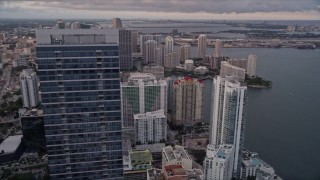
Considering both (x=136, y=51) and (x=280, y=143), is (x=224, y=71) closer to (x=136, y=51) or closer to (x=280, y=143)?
(x=280, y=143)

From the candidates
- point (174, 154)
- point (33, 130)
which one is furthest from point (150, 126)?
point (33, 130)

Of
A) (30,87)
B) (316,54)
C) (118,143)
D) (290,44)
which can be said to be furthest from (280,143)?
(290,44)

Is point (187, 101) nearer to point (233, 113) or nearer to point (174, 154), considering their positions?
point (233, 113)

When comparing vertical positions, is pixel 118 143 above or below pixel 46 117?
below

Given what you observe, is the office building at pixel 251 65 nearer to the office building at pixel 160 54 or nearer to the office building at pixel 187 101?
the office building at pixel 160 54

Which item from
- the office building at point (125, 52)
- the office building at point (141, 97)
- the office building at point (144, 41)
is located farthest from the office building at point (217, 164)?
the office building at point (144, 41)

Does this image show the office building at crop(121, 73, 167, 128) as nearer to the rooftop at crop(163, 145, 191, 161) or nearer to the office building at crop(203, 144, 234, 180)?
the rooftop at crop(163, 145, 191, 161)

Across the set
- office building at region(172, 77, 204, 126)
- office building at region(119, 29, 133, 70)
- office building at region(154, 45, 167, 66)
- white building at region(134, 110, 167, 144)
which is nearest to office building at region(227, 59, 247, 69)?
office building at region(154, 45, 167, 66)
